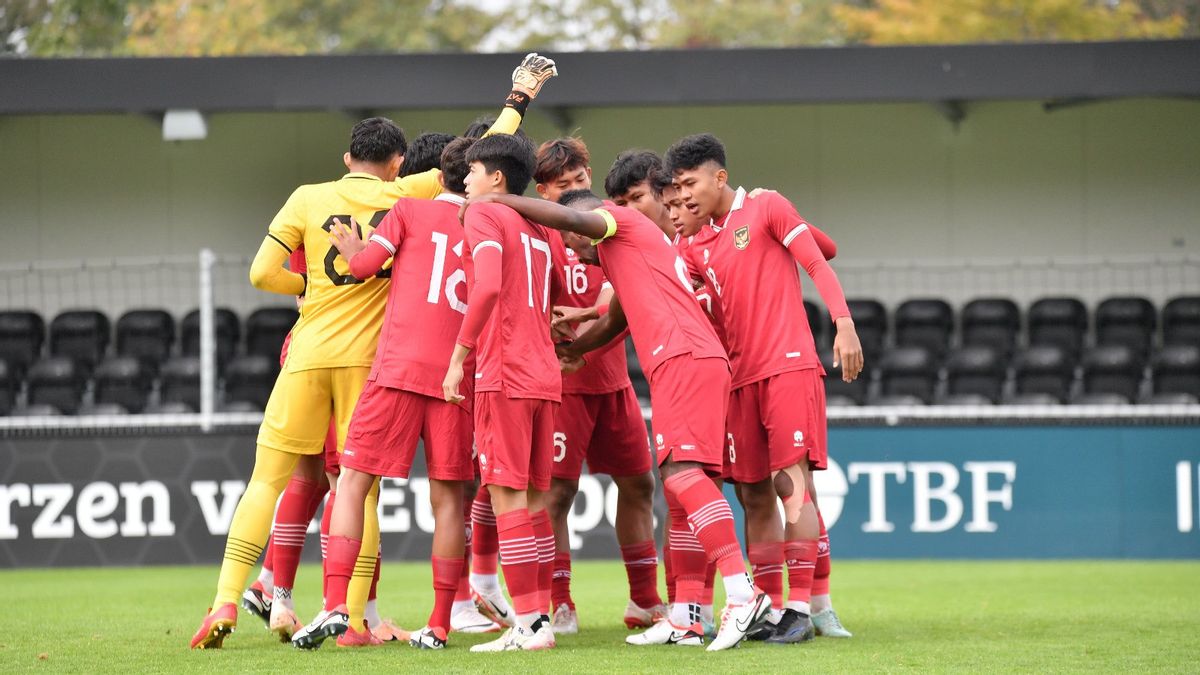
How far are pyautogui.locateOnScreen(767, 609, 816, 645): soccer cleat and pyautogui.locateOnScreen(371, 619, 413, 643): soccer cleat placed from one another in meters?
1.54

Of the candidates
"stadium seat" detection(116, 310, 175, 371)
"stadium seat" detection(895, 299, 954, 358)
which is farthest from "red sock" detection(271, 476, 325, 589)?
"stadium seat" detection(895, 299, 954, 358)

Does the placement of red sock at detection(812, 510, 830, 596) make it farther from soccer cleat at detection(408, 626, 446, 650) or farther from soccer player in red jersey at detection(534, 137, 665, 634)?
soccer cleat at detection(408, 626, 446, 650)

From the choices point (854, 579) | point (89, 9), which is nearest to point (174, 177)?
point (854, 579)

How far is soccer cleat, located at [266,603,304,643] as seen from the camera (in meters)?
6.14

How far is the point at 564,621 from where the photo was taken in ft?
22.1

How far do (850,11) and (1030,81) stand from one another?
19059 mm

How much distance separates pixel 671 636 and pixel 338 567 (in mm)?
1362

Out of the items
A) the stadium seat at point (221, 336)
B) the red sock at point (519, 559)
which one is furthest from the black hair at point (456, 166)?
the stadium seat at point (221, 336)

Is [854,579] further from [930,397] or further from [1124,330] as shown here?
[1124,330]

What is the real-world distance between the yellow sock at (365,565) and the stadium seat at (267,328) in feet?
25.6

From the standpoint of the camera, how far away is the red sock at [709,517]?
575 centimetres

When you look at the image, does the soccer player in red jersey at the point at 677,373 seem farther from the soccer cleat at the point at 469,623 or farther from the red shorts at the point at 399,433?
the soccer cleat at the point at 469,623

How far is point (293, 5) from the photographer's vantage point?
1315 inches

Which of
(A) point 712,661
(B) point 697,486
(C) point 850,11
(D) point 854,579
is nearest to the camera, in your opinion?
(A) point 712,661
